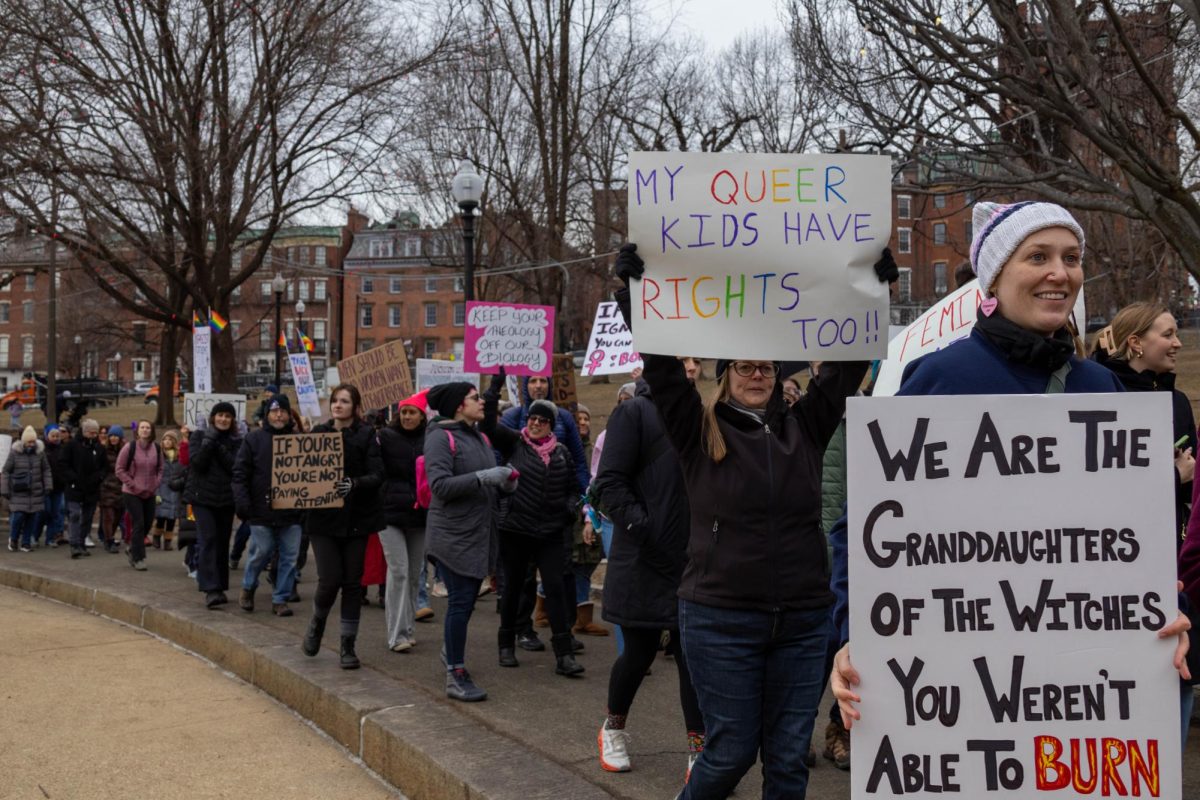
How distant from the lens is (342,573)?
794cm

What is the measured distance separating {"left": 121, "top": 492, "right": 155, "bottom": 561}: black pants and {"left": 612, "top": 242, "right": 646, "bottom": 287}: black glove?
11.7 metres

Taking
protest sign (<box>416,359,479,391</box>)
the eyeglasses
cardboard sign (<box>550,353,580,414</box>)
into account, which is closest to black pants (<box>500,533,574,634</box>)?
the eyeglasses

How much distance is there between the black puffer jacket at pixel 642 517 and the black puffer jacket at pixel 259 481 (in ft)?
17.4

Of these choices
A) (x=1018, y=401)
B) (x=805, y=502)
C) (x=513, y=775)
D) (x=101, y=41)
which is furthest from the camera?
(x=101, y=41)

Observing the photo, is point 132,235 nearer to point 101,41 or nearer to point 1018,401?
point 101,41

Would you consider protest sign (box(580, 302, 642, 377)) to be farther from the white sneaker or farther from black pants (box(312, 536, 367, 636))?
the white sneaker

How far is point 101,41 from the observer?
957 inches

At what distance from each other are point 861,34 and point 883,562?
40.7 ft

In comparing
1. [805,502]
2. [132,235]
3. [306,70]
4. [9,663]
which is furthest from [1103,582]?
[132,235]

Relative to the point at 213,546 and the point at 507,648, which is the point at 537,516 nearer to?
the point at 507,648

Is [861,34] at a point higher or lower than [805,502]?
higher

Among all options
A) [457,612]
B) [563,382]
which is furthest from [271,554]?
[457,612]

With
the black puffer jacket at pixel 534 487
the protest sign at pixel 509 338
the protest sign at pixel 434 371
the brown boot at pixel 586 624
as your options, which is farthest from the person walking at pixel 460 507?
the protest sign at pixel 434 371

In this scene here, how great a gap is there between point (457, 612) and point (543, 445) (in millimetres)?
1542
